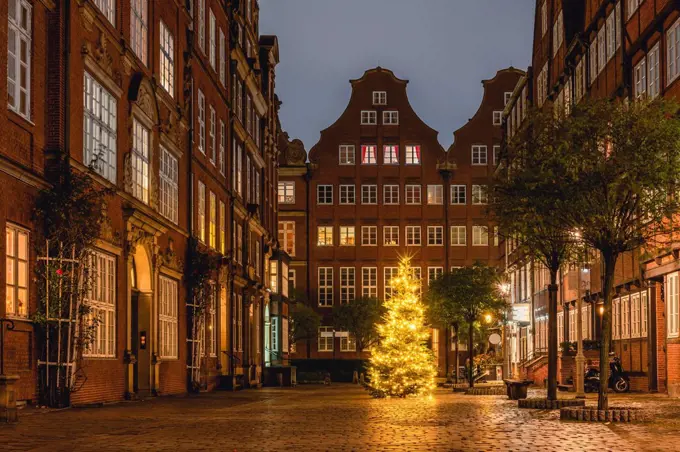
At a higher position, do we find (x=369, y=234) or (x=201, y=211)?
(x=369, y=234)

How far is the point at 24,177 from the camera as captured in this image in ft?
68.4

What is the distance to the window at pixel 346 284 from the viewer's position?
8688 cm

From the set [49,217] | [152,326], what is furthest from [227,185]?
[49,217]

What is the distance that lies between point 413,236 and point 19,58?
6672 centimetres

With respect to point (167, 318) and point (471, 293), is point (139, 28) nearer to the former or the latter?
point (167, 318)

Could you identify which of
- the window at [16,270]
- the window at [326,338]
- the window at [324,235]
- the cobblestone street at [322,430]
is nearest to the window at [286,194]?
the window at [324,235]

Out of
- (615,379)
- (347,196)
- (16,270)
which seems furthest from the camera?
(347,196)

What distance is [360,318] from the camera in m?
82.0

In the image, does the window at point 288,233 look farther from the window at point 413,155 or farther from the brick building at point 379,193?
the window at point 413,155

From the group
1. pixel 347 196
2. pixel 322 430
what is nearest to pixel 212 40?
pixel 322 430

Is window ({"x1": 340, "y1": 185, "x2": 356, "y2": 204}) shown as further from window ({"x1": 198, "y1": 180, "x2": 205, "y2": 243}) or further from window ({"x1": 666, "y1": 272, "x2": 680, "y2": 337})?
window ({"x1": 666, "y1": 272, "x2": 680, "y2": 337})

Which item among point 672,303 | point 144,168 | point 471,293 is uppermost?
point 144,168

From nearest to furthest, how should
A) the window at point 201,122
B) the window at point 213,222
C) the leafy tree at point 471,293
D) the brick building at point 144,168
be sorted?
the brick building at point 144,168 < the window at point 201,122 < the window at point 213,222 < the leafy tree at point 471,293

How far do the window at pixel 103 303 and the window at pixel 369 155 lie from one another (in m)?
60.0
